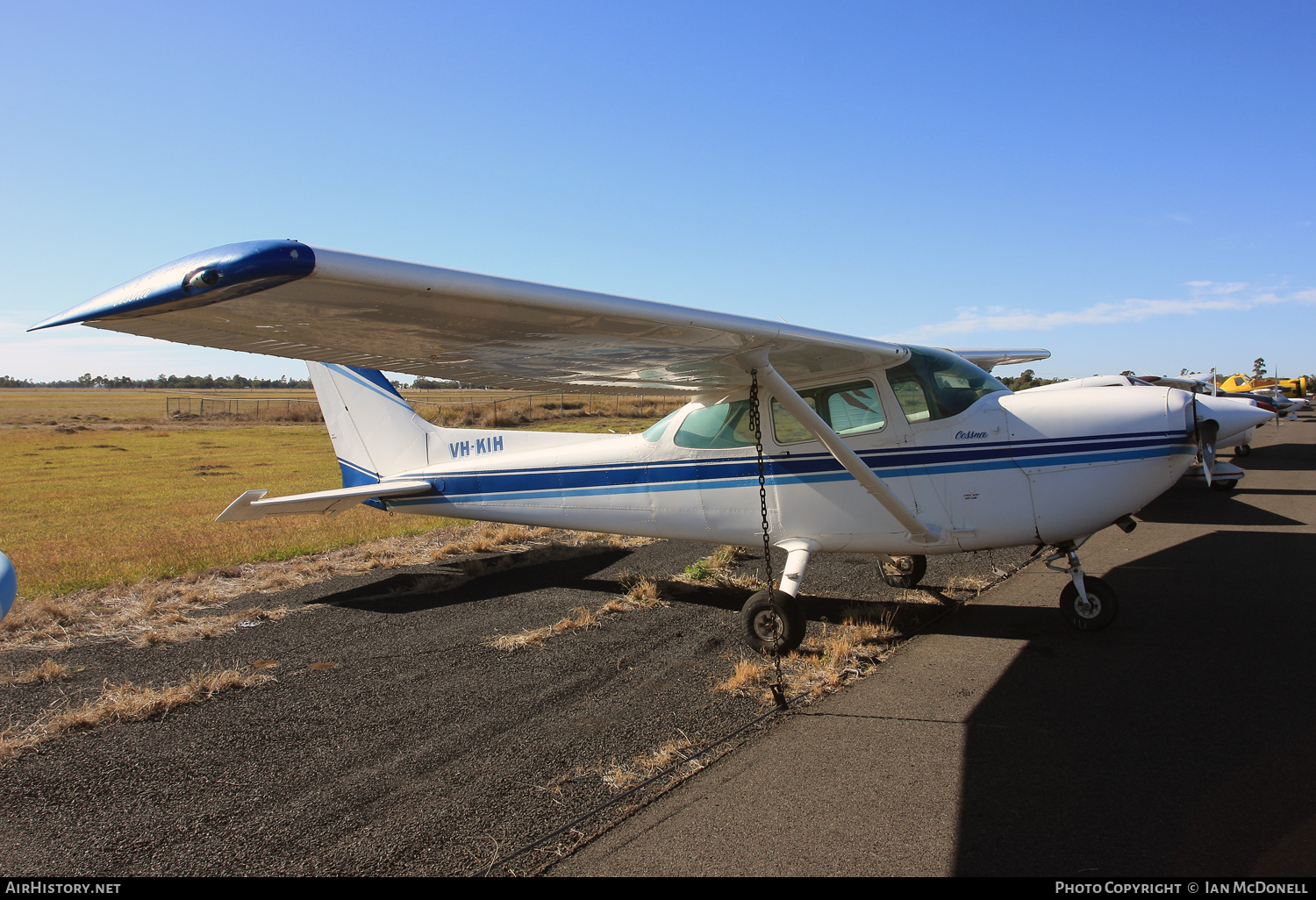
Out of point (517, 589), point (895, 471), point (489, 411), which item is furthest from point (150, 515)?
point (489, 411)

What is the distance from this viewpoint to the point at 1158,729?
3641 millimetres

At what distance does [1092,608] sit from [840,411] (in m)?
2.37

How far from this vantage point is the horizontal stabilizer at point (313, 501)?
6.83m

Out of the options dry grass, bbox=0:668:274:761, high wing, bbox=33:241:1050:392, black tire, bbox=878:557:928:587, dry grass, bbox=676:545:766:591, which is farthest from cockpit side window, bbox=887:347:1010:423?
dry grass, bbox=0:668:274:761

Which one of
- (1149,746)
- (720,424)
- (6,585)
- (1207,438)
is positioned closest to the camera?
(6,585)

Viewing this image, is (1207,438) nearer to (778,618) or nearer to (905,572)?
(905,572)

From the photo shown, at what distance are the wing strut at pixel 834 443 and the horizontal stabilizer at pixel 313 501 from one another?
4.54m

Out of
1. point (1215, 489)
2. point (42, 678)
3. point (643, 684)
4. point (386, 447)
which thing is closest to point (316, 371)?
point (386, 447)

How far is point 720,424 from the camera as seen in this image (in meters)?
6.28

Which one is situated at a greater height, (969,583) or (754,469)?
(754,469)

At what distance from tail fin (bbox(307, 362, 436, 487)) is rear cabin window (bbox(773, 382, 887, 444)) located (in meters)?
4.33

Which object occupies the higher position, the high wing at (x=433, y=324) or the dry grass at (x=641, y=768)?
the high wing at (x=433, y=324)

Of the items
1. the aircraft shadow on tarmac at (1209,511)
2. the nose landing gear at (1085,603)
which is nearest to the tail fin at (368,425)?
the nose landing gear at (1085,603)

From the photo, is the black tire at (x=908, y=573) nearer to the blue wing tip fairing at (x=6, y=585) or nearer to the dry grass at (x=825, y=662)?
the dry grass at (x=825, y=662)
